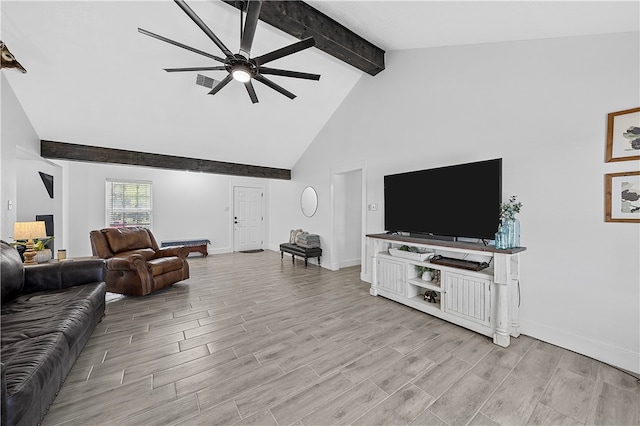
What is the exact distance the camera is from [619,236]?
6.63 ft

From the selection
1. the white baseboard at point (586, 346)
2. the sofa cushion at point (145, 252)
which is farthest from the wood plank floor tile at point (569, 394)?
the sofa cushion at point (145, 252)

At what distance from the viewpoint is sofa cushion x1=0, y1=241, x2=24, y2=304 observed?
205cm

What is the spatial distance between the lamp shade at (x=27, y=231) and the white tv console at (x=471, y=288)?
4.35 m

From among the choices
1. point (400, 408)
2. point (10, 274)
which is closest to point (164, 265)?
point (10, 274)

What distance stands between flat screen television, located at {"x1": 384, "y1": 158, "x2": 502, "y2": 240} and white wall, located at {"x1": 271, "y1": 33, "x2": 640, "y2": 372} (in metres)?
0.20

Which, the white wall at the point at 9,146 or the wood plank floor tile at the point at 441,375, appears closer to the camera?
the wood plank floor tile at the point at 441,375

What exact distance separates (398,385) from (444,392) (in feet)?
0.99

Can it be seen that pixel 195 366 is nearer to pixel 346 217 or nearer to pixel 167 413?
pixel 167 413

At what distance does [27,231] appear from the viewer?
9.86 ft

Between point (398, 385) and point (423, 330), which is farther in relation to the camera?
point (423, 330)

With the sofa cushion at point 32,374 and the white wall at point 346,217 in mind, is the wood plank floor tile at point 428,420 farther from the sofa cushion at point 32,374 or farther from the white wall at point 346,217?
the white wall at point 346,217

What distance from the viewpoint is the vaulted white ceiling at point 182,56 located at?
2285mm

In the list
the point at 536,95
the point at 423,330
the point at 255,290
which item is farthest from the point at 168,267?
the point at 536,95

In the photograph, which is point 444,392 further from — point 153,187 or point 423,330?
point 153,187
